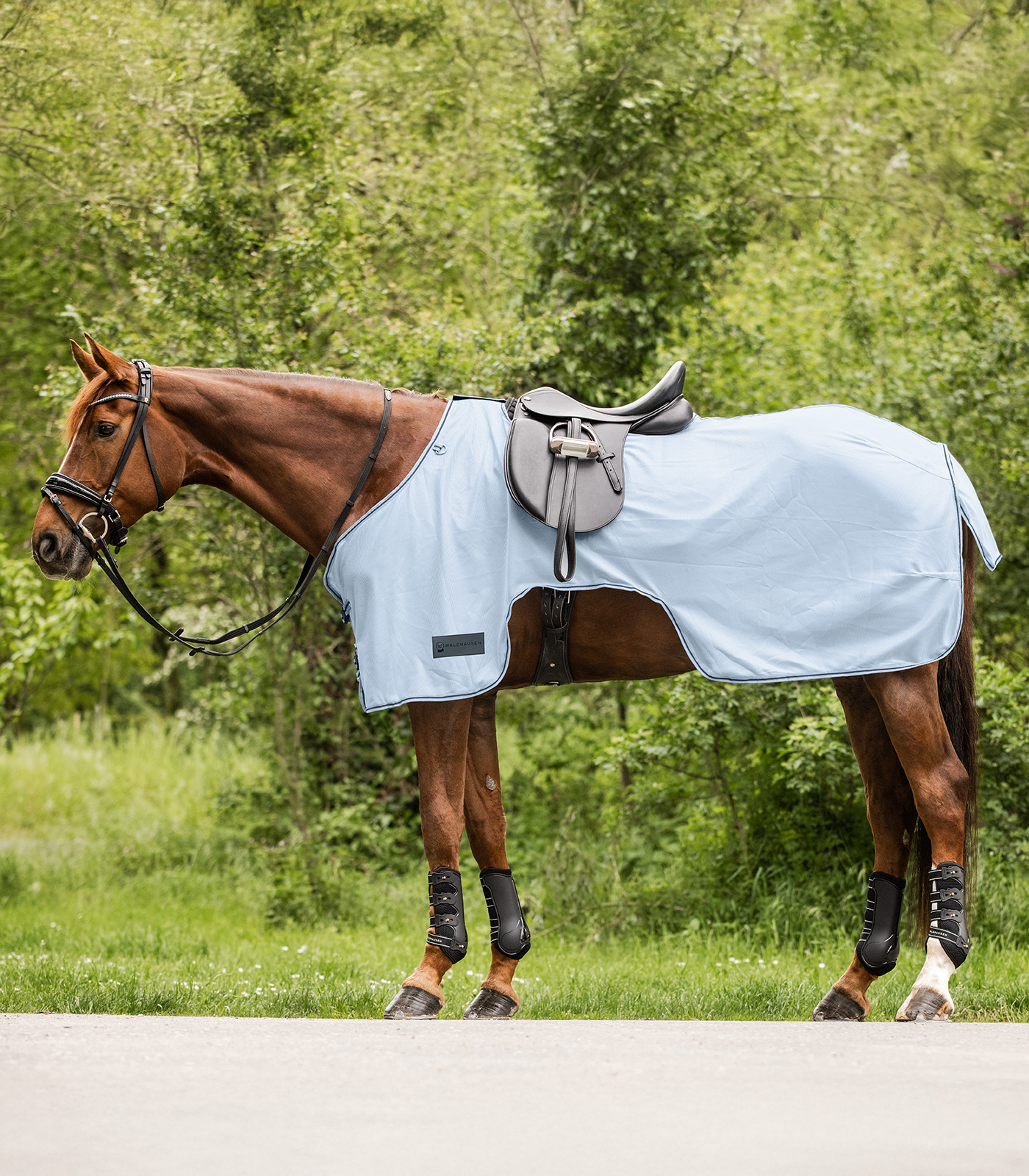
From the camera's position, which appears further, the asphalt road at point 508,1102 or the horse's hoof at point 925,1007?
the horse's hoof at point 925,1007

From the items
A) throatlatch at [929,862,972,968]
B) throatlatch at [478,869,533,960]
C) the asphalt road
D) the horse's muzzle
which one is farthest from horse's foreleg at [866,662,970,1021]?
the horse's muzzle

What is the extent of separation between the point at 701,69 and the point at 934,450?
17.9 feet

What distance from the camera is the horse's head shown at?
4.32m

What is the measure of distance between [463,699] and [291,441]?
1.15 meters

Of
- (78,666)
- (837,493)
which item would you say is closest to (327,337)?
(837,493)

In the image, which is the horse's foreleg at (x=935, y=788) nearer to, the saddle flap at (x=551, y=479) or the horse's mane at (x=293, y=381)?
the saddle flap at (x=551, y=479)

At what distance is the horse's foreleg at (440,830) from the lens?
429 centimetres

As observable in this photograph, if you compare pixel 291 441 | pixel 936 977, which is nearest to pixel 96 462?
pixel 291 441

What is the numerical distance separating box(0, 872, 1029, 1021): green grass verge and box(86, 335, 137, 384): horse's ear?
2467 mm

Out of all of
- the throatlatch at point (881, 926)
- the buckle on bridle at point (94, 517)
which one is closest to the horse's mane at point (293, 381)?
the buckle on bridle at point (94, 517)

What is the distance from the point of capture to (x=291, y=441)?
4500 millimetres

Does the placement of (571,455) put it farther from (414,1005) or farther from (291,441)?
(414,1005)

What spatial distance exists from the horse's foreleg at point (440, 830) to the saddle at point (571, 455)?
2.17ft

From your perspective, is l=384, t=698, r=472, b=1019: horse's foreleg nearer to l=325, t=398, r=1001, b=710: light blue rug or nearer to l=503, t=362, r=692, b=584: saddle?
l=325, t=398, r=1001, b=710: light blue rug
